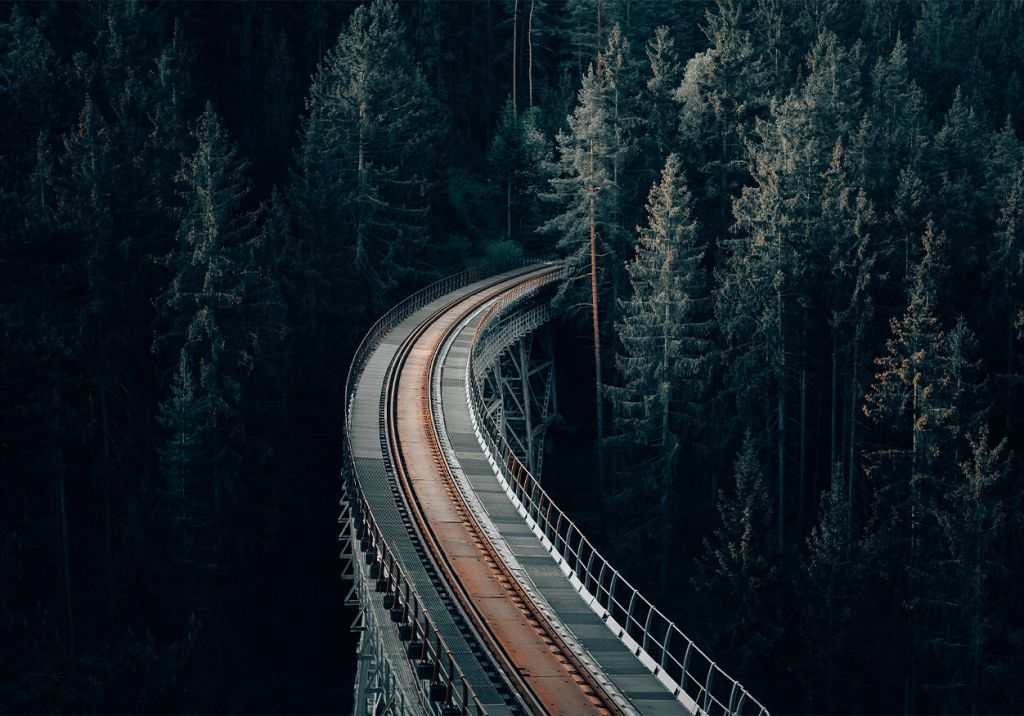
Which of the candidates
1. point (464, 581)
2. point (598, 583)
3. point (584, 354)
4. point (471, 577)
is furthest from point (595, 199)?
point (598, 583)

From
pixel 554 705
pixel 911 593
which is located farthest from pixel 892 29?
pixel 554 705

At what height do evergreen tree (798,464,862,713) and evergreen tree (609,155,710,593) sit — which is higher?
evergreen tree (609,155,710,593)

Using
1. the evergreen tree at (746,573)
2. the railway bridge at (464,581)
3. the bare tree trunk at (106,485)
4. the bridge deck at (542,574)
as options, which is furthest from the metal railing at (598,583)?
the bare tree trunk at (106,485)

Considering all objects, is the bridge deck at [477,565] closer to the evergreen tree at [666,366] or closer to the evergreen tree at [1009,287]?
the evergreen tree at [666,366]

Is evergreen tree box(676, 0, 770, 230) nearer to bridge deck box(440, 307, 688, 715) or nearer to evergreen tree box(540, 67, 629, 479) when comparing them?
evergreen tree box(540, 67, 629, 479)

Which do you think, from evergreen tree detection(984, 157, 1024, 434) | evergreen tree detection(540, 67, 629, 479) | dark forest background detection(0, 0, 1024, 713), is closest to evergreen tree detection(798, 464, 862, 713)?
dark forest background detection(0, 0, 1024, 713)

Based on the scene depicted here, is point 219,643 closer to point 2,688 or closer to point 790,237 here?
point 2,688

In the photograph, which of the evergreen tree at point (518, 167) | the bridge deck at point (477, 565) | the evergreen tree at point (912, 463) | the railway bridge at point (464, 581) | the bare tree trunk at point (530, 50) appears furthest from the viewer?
the bare tree trunk at point (530, 50)
